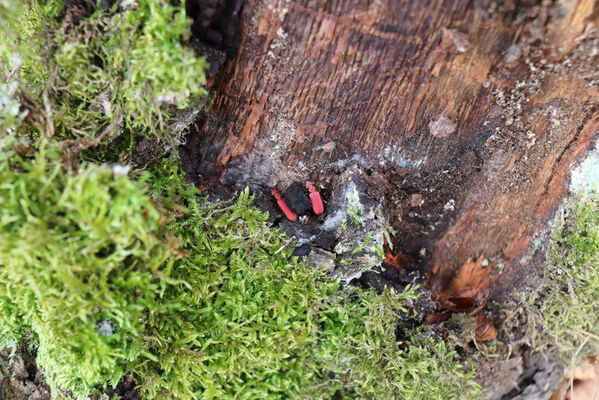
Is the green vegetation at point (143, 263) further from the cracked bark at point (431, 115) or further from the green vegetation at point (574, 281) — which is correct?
the green vegetation at point (574, 281)

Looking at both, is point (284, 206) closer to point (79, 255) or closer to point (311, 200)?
point (311, 200)

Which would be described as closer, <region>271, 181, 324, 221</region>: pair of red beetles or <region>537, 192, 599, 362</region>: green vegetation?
<region>271, 181, 324, 221</region>: pair of red beetles

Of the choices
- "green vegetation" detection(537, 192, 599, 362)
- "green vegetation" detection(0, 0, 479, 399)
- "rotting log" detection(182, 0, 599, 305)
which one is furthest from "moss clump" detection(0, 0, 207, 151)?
"green vegetation" detection(537, 192, 599, 362)

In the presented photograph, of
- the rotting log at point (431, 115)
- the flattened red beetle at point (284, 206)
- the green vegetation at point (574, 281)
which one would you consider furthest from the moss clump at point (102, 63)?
the green vegetation at point (574, 281)

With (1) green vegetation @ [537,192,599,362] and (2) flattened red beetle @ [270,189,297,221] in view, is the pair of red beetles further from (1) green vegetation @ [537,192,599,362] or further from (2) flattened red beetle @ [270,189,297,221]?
(1) green vegetation @ [537,192,599,362]

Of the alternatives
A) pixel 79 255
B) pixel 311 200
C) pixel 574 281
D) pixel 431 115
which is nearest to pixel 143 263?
pixel 79 255

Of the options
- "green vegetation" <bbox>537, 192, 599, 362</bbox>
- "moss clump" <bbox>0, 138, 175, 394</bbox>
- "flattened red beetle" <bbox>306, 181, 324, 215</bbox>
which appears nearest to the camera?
"moss clump" <bbox>0, 138, 175, 394</bbox>

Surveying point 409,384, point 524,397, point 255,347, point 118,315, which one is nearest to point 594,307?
point 524,397

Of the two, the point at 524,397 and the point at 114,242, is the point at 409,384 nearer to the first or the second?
the point at 524,397
